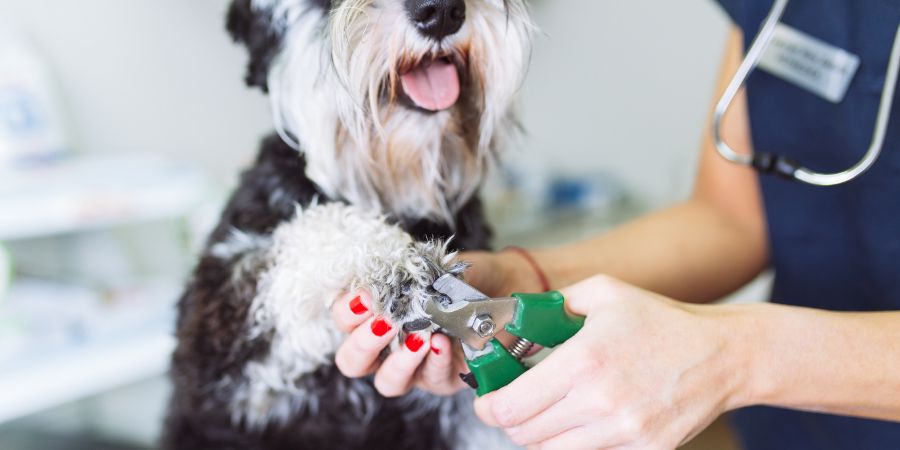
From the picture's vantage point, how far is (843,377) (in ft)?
2.36

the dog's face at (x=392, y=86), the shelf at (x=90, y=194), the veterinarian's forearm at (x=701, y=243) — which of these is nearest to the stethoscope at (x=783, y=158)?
the veterinarian's forearm at (x=701, y=243)

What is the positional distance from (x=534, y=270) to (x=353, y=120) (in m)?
0.32

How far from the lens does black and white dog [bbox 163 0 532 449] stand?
84 centimetres

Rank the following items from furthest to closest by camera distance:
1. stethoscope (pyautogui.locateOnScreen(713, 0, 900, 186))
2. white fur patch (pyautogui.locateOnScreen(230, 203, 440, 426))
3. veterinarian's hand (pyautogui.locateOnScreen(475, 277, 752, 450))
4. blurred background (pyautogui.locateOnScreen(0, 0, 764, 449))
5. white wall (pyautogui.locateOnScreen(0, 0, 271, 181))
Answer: white wall (pyautogui.locateOnScreen(0, 0, 271, 181)) → blurred background (pyautogui.locateOnScreen(0, 0, 764, 449)) → stethoscope (pyautogui.locateOnScreen(713, 0, 900, 186)) → white fur patch (pyautogui.locateOnScreen(230, 203, 440, 426)) → veterinarian's hand (pyautogui.locateOnScreen(475, 277, 752, 450))

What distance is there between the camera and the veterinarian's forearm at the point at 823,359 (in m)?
0.69

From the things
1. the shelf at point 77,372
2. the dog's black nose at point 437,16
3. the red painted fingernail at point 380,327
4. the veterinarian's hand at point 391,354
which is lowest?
the shelf at point 77,372

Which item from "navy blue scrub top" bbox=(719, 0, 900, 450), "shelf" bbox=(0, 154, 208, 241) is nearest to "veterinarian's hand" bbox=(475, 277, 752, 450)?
"navy blue scrub top" bbox=(719, 0, 900, 450)

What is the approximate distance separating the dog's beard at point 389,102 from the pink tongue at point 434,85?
0.01 meters

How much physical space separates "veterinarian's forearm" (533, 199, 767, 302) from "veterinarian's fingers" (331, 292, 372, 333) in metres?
0.36

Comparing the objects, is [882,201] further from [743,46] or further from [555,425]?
[555,425]

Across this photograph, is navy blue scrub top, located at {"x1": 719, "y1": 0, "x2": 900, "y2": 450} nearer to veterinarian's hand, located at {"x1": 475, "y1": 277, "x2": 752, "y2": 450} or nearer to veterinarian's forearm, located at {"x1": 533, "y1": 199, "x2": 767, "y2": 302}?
veterinarian's forearm, located at {"x1": 533, "y1": 199, "x2": 767, "y2": 302}

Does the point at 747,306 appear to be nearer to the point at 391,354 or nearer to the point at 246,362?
the point at 391,354

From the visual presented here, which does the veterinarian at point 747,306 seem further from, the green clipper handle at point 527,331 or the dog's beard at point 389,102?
the dog's beard at point 389,102

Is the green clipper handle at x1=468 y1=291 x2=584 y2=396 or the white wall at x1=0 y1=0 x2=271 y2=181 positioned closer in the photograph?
the green clipper handle at x1=468 y1=291 x2=584 y2=396
